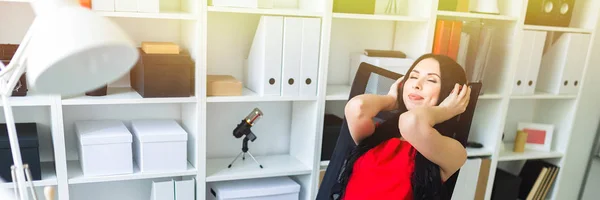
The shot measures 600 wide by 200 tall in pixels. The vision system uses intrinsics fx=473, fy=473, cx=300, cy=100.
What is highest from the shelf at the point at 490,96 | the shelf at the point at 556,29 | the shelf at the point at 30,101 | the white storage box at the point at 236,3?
the white storage box at the point at 236,3

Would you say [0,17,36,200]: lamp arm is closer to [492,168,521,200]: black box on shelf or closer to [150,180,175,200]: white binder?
[150,180,175,200]: white binder

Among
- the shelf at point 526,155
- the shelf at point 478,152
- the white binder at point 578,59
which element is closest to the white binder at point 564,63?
the white binder at point 578,59

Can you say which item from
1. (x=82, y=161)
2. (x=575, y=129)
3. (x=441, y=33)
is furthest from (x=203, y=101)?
(x=575, y=129)

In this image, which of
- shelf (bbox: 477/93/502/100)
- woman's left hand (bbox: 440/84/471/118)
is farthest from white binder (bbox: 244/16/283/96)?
shelf (bbox: 477/93/502/100)

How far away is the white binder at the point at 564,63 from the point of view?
2.42 meters

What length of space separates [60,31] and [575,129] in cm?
280

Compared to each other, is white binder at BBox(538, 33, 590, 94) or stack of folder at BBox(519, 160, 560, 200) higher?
white binder at BBox(538, 33, 590, 94)

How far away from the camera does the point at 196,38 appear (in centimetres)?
186

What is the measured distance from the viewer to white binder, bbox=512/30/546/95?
2.33 m

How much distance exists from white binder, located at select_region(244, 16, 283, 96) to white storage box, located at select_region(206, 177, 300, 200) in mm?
446

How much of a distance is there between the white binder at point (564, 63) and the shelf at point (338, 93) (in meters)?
1.10

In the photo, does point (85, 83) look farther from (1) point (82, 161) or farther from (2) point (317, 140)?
(2) point (317, 140)

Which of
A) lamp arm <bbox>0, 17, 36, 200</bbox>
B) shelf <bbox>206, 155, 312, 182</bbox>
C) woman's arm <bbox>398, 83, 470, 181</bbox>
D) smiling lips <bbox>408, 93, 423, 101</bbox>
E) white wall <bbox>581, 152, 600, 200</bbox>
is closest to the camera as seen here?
lamp arm <bbox>0, 17, 36, 200</bbox>

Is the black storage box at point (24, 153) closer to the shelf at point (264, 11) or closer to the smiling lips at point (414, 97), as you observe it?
the shelf at point (264, 11)
